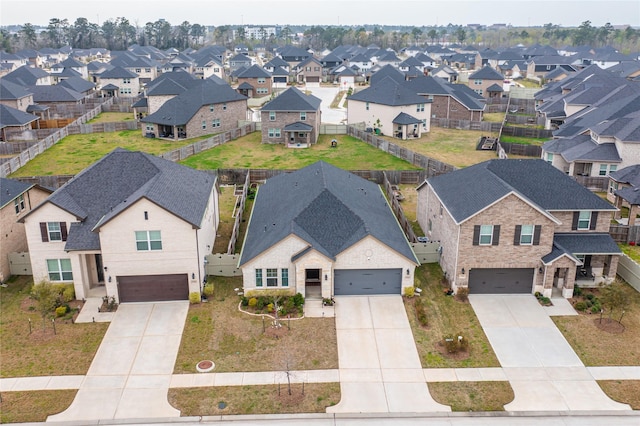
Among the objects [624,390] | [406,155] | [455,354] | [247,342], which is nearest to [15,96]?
[406,155]

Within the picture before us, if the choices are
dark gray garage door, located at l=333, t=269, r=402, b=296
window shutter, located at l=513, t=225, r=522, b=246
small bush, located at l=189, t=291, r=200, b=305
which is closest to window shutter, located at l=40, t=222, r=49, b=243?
small bush, located at l=189, t=291, r=200, b=305

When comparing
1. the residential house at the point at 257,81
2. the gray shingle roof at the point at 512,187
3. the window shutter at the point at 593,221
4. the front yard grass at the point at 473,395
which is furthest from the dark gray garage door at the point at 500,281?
the residential house at the point at 257,81

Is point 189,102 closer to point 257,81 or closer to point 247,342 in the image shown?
point 257,81

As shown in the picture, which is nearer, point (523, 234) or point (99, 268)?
point (523, 234)

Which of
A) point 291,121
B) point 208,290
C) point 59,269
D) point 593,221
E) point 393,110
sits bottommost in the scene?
point 208,290

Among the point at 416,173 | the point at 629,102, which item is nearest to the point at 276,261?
the point at 416,173

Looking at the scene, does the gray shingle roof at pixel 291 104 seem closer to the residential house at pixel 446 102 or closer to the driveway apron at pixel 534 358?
the residential house at pixel 446 102

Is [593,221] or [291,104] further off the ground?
[291,104]
